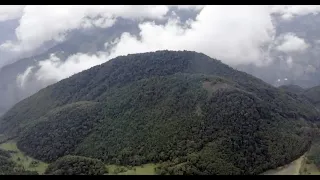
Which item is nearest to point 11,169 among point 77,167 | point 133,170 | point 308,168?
point 77,167

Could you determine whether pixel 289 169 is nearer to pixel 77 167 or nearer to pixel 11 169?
pixel 77 167

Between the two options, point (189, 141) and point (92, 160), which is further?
point (189, 141)

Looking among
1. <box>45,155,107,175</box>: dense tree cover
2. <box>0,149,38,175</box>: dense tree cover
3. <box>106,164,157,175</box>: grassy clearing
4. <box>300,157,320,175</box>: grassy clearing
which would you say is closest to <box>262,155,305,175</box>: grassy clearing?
<box>300,157,320,175</box>: grassy clearing

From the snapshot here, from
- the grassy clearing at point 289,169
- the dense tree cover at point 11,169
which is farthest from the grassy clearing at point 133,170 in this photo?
the grassy clearing at point 289,169
